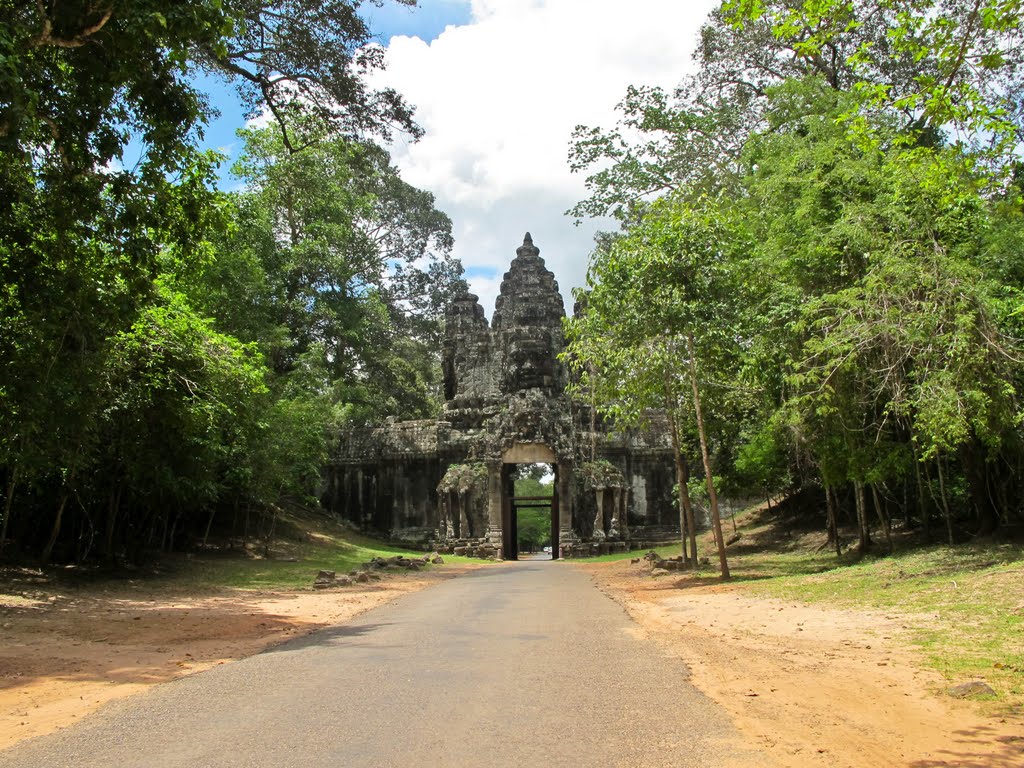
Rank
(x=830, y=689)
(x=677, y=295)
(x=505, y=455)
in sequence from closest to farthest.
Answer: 1. (x=830, y=689)
2. (x=677, y=295)
3. (x=505, y=455)

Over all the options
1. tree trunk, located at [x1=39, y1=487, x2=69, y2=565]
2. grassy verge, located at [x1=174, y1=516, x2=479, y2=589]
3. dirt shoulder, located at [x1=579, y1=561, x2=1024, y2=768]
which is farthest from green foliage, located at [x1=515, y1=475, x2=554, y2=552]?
dirt shoulder, located at [x1=579, y1=561, x2=1024, y2=768]

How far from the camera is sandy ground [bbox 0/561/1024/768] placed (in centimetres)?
499

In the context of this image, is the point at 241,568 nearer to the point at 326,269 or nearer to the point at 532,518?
the point at 326,269

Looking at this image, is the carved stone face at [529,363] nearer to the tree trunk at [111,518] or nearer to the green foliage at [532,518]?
the tree trunk at [111,518]

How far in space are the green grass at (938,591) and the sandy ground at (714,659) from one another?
380 mm

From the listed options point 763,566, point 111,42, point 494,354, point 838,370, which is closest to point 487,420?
point 494,354

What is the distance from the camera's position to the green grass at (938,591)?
23.0ft

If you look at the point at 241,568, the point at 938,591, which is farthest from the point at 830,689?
the point at 241,568

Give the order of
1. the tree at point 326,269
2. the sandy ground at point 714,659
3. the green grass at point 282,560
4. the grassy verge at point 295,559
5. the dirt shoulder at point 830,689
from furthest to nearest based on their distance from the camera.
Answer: the tree at point 326,269 < the grassy verge at point 295,559 < the green grass at point 282,560 < the sandy ground at point 714,659 < the dirt shoulder at point 830,689

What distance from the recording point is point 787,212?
16.6 metres

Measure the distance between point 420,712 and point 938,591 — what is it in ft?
26.3

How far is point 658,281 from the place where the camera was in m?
16.1

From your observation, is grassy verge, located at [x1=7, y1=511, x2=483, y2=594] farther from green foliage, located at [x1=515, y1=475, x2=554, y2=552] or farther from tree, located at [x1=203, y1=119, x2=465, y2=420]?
green foliage, located at [x1=515, y1=475, x2=554, y2=552]

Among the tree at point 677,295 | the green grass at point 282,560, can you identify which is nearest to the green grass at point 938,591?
the tree at point 677,295
